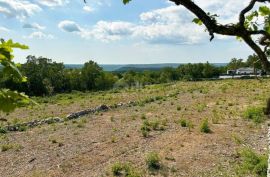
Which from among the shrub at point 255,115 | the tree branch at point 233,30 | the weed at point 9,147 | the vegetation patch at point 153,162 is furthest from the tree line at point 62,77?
the tree branch at point 233,30

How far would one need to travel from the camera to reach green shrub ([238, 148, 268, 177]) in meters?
15.2

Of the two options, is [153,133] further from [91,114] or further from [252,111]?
[91,114]

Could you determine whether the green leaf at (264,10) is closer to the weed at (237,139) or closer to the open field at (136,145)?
the open field at (136,145)

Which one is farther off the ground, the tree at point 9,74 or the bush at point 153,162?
the tree at point 9,74

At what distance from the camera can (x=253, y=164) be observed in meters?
15.9

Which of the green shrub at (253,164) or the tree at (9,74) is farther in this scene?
the green shrub at (253,164)

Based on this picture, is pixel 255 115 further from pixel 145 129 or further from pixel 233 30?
pixel 233 30

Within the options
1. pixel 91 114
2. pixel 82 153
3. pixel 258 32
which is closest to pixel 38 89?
pixel 91 114

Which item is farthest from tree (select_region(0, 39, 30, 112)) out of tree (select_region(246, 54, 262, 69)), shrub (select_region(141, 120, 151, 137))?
shrub (select_region(141, 120, 151, 137))

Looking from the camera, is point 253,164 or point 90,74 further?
point 90,74

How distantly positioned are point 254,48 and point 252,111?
24.4 metres

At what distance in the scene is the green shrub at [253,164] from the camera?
599 inches

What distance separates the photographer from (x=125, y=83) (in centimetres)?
11844

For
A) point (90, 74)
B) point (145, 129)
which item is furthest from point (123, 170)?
point (90, 74)
